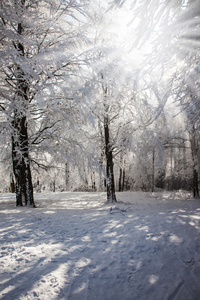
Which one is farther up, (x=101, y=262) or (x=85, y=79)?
(x=85, y=79)

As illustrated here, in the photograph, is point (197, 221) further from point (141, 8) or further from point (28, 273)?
point (141, 8)

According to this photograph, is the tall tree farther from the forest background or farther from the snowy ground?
the snowy ground

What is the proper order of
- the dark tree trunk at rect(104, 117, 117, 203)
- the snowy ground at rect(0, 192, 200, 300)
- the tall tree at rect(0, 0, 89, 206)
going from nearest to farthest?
the snowy ground at rect(0, 192, 200, 300) → the tall tree at rect(0, 0, 89, 206) → the dark tree trunk at rect(104, 117, 117, 203)

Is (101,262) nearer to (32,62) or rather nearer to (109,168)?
(32,62)

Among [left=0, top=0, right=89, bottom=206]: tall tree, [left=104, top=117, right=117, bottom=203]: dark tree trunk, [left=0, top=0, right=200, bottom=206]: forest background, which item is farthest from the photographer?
[left=104, top=117, right=117, bottom=203]: dark tree trunk

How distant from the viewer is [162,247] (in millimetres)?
2844

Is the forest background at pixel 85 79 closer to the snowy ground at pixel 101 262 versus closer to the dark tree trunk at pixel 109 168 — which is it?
the dark tree trunk at pixel 109 168

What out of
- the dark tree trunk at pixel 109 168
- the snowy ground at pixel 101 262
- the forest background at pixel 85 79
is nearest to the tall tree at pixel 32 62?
the forest background at pixel 85 79

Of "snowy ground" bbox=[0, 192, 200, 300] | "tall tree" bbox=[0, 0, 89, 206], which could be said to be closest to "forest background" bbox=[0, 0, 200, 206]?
"tall tree" bbox=[0, 0, 89, 206]

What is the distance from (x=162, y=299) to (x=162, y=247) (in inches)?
45.8

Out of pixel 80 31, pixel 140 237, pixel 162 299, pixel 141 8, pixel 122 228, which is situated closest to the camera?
pixel 162 299

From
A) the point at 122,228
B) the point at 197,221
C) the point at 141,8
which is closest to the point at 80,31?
the point at 141,8

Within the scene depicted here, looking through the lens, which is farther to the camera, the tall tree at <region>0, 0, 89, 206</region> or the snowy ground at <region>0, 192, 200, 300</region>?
the tall tree at <region>0, 0, 89, 206</region>

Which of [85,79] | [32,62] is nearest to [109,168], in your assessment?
[85,79]
